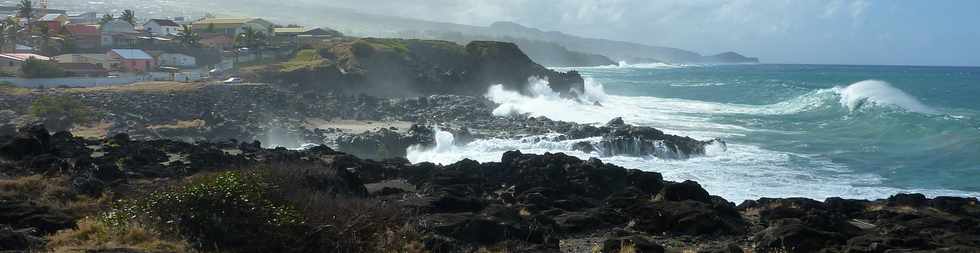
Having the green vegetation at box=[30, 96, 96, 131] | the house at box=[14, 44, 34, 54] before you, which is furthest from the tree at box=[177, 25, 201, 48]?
the green vegetation at box=[30, 96, 96, 131]

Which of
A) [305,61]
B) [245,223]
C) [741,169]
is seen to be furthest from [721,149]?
[305,61]

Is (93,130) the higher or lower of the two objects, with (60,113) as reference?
lower

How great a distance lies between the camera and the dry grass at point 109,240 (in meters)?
9.37

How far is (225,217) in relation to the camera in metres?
9.65

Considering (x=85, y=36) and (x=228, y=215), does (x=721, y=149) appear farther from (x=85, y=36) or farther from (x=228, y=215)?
A: (x=85, y=36)

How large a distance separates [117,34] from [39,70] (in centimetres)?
2088

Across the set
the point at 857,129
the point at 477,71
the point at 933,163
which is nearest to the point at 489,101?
the point at 477,71

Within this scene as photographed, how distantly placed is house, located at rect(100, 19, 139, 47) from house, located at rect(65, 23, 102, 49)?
0.45 metres

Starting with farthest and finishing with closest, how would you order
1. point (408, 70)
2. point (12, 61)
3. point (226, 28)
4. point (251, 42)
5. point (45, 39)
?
1. point (226, 28)
2. point (251, 42)
3. point (45, 39)
4. point (408, 70)
5. point (12, 61)

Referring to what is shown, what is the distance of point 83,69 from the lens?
49.7m

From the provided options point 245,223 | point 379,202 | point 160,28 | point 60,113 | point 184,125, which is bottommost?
point 184,125

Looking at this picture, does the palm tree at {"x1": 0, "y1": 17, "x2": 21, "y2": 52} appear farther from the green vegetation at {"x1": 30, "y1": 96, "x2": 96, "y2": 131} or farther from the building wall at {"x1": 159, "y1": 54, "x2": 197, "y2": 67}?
the green vegetation at {"x1": 30, "y1": 96, "x2": 96, "y2": 131}

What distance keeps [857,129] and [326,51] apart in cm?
3947

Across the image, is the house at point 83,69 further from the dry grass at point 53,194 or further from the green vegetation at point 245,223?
the green vegetation at point 245,223
